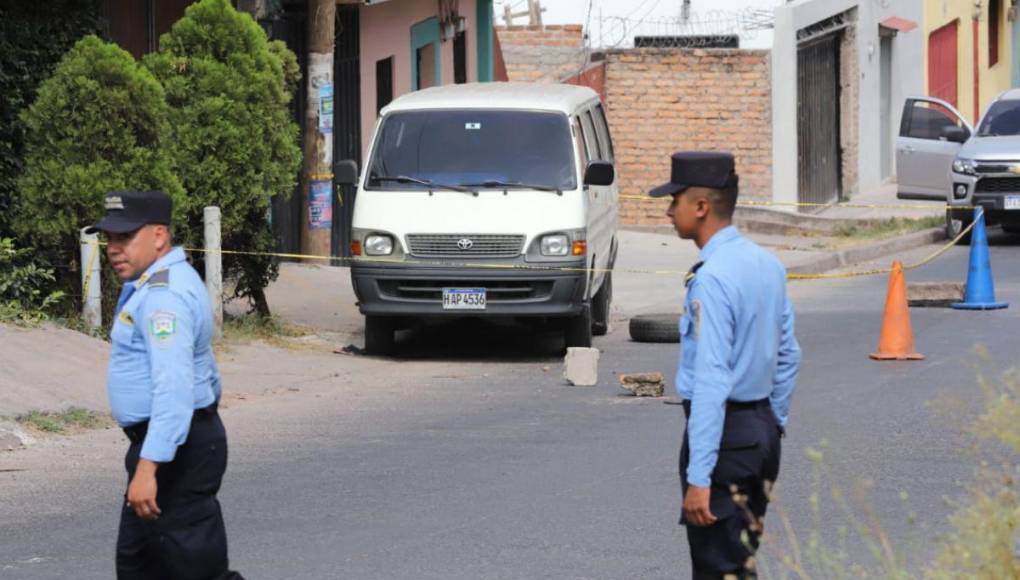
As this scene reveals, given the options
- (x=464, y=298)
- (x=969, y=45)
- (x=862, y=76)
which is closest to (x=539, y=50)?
(x=862, y=76)

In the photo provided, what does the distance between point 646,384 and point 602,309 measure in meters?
3.68

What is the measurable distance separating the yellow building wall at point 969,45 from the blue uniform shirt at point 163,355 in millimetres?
34026

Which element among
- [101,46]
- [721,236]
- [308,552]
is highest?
[101,46]

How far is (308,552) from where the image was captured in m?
7.68

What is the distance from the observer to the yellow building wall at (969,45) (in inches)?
1537

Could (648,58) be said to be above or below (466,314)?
above

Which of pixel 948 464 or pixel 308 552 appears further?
pixel 948 464

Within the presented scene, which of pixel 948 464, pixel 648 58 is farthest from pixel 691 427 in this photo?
pixel 648 58

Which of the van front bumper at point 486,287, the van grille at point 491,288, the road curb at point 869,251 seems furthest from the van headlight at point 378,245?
the road curb at point 869,251

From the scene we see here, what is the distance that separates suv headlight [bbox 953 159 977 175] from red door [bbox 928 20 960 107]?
15.9 metres

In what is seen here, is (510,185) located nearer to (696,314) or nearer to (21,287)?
(21,287)

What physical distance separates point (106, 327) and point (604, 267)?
4497 mm

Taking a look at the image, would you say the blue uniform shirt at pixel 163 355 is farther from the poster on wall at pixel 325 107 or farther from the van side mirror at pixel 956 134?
the van side mirror at pixel 956 134

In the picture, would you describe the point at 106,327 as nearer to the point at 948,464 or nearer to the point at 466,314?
the point at 466,314
